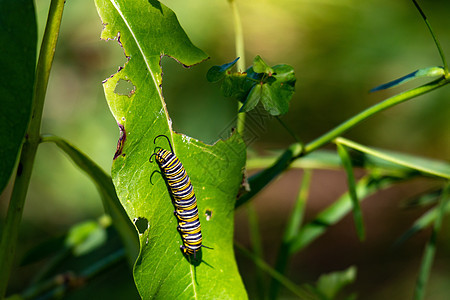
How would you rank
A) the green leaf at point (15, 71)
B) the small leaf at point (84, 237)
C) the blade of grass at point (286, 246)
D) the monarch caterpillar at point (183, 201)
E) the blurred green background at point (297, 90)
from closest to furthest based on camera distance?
the green leaf at point (15, 71) → the monarch caterpillar at point (183, 201) → the blade of grass at point (286, 246) → the small leaf at point (84, 237) → the blurred green background at point (297, 90)

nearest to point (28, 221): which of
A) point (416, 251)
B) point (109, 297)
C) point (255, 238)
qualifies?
point (109, 297)

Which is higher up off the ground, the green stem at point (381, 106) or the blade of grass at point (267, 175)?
the green stem at point (381, 106)

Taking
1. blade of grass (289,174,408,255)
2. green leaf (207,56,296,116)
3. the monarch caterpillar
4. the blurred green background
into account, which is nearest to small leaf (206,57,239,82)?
green leaf (207,56,296,116)

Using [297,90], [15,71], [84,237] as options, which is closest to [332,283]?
[84,237]

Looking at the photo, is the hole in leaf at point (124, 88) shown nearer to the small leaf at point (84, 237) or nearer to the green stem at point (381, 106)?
the green stem at point (381, 106)

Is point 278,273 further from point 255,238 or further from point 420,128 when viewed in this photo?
point 420,128

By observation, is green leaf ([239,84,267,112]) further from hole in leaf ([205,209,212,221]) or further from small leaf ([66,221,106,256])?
small leaf ([66,221,106,256])

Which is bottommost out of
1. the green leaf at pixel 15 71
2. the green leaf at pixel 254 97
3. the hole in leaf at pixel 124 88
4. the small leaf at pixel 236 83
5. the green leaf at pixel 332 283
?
the green leaf at pixel 332 283

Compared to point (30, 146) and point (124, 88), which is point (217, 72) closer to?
point (124, 88)

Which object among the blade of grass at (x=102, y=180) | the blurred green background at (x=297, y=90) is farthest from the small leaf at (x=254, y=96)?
the blurred green background at (x=297, y=90)
